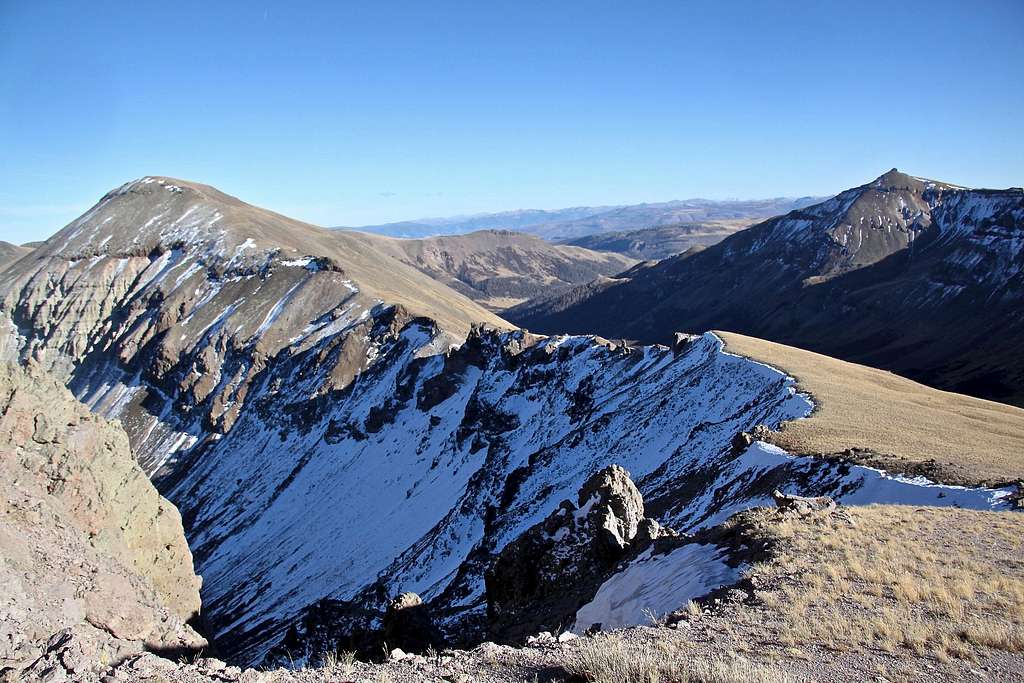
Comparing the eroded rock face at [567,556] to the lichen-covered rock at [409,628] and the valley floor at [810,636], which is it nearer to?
the lichen-covered rock at [409,628]

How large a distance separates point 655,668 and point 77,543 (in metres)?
32.9

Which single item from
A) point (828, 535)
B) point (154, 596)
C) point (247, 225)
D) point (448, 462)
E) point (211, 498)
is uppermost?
point (247, 225)

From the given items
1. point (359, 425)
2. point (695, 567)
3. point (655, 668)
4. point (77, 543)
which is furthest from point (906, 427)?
point (359, 425)

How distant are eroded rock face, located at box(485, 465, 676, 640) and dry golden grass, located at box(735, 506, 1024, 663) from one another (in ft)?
14.3

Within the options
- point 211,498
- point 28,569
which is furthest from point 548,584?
point 211,498

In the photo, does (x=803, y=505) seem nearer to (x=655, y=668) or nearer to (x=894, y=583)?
(x=894, y=583)

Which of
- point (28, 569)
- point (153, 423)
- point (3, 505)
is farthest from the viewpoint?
point (153, 423)

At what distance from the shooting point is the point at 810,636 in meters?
Answer: 10.4

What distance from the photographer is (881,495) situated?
76.3 feet

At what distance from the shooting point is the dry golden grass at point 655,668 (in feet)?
27.2

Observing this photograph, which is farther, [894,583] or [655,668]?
[894,583]

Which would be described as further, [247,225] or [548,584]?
[247,225]

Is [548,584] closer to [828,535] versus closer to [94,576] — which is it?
[828,535]

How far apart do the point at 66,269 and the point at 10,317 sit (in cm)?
1688
